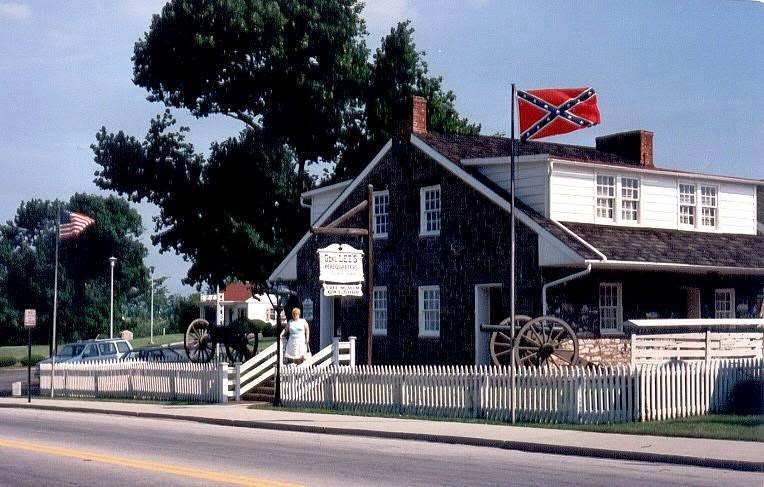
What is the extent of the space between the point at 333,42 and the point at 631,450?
3315 centimetres

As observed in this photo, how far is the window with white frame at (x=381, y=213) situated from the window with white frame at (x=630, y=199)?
6.85m

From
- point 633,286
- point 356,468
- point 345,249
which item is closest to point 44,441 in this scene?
point 356,468

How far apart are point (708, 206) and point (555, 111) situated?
10794mm

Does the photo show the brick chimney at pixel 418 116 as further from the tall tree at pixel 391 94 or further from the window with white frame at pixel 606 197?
the tall tree at pixel 391 94

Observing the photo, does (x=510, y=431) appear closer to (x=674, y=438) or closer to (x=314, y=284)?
(x=674, y=438)

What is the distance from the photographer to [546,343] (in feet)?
83.2

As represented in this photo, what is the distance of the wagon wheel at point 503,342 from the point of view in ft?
85.4

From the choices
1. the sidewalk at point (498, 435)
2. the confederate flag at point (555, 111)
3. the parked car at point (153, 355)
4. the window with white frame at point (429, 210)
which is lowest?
the sidewalk at point (498, 435)

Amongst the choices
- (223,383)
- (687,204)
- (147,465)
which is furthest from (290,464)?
(687,204)

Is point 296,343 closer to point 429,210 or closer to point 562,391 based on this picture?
point 429,210

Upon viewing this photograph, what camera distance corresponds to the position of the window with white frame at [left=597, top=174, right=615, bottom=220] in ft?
96.1

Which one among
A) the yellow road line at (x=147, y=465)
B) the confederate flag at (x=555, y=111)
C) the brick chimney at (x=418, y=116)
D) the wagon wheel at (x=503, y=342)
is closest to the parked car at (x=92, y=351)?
the brick chimney at (x=418, y=116)

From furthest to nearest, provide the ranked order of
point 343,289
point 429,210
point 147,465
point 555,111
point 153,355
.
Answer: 1. point 153,355
2. point 429,210
3. point 343,289
4. point 555,111
5. point 147,465

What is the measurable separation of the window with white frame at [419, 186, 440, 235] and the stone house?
0.04 metres
